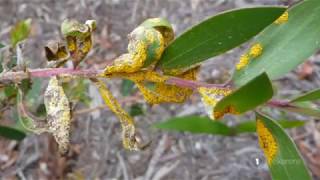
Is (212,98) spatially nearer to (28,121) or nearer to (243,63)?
(243,63)

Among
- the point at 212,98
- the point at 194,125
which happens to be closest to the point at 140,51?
the point at 212,98

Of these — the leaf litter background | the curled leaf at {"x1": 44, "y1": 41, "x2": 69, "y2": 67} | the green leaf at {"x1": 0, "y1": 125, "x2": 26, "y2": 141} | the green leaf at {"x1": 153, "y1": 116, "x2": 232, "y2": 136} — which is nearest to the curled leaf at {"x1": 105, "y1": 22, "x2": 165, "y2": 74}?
the curled leaf at {"x1": 44, "y1": 41, "x2": 69, "y2": 67}

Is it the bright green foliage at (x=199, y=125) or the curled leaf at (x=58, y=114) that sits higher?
the curled leaf at (x=58, y=114)

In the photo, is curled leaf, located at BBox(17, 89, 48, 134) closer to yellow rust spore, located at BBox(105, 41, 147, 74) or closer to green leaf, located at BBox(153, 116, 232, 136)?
yellow rust spore, located at BBox(105, 41, 147, 74)

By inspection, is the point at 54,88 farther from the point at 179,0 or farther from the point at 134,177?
the point at 179,0

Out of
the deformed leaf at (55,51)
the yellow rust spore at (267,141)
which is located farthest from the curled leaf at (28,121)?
the yellow rust spore at (267,141)

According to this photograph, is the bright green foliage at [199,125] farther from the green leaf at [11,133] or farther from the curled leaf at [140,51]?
the curled leaf at [140,51]

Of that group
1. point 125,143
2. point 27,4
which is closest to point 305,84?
point 27,4
